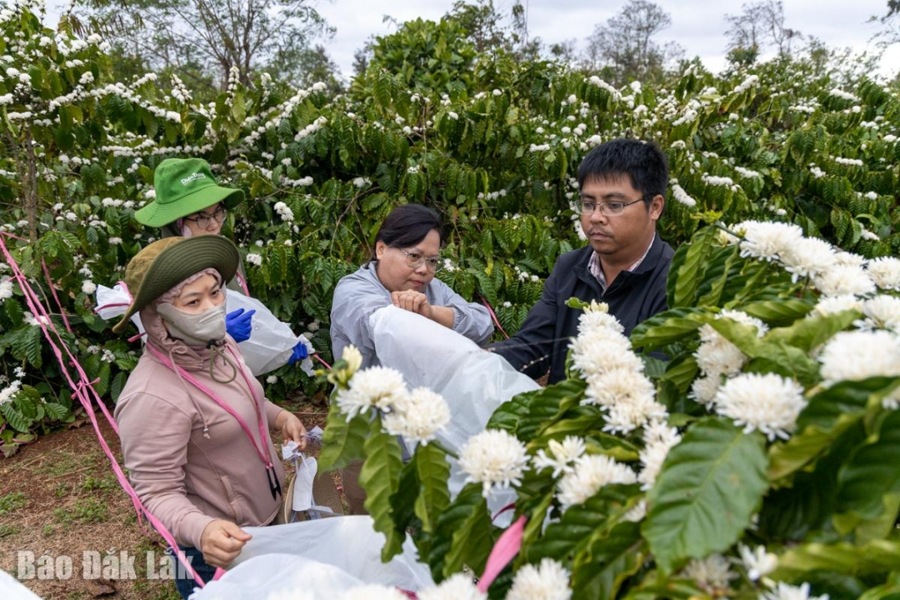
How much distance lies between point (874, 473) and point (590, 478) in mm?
238

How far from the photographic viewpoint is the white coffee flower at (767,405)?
0.54m

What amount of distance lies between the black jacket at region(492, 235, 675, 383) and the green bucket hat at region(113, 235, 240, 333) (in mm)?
843

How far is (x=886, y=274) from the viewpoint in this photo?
81cm

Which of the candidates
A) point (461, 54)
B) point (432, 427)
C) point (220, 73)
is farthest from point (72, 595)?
point (220, 73)

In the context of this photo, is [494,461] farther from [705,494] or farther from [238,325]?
[238,325]

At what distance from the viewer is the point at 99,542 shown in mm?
3209

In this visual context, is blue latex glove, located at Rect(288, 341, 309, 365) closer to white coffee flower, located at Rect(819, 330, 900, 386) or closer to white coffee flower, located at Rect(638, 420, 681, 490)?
white coffee flower, located at Rect(638, 420, 681, 490)

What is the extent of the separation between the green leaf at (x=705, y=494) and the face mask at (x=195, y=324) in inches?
53.7

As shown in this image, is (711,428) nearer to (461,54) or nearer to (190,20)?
(461,54)

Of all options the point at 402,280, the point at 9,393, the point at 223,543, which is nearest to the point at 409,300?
the point at 402,280

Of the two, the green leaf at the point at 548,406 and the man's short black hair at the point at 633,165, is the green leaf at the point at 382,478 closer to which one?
the green leaf at the point at 548,406

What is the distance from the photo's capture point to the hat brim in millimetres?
2525

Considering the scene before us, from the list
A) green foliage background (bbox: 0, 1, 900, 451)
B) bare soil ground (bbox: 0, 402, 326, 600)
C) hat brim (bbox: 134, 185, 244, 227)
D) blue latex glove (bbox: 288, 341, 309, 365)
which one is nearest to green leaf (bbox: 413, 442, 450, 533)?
blue latex glove (bbox: 288, 341, 309, 365)

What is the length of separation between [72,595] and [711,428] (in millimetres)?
3261
